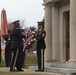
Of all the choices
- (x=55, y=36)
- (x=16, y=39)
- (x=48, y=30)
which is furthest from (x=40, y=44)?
(x=48, y=30)

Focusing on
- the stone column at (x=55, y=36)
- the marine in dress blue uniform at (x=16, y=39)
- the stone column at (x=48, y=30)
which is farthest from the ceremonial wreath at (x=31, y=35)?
the marine in dress blue uniform at (x=16, y=39)

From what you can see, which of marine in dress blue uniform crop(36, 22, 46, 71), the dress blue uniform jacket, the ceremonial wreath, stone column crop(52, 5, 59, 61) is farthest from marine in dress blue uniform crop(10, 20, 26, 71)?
stone column crop(52, 5, 59, 61)

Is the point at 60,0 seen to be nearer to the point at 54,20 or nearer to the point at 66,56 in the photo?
the point at 54,20

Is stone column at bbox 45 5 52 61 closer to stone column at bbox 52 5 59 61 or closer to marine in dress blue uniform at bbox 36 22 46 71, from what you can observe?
stone column at bbox 52 5 59 61

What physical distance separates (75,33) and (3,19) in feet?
27.6

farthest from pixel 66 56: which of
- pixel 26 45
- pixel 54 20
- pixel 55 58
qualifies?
pixel 26 45

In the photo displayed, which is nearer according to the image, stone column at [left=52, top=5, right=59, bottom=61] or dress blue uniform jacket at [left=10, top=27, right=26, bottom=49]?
dress blue uniform jacket at [left=10, top=27, right=26, bottom=49]

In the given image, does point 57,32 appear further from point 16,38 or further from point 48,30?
point 16,38

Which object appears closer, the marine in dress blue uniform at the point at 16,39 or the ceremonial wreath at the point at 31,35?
the marine in dress blue uniform at the point at 16,39

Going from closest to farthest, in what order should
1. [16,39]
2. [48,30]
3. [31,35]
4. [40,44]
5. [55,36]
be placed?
[16,39]
[40,44]
[55,36]
[48,30]
[31,35]

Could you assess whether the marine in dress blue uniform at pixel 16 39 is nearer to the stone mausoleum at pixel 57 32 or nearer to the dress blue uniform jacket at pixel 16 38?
the dress blue uniform jacket at pixel 16 38

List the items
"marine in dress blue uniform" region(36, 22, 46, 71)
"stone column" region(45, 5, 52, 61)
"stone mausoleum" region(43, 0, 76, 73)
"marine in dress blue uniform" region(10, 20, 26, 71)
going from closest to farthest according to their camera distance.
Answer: "marine in dress blue uniform" region(10, 20, 26, 71)
"marine in dress blue uniform" region(36, 22, 46, 71)
"stone mausoleum" region(43, 0, 76, 73)
"stone column" region(45, 5, 52, 61)

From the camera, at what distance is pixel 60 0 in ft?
62.3

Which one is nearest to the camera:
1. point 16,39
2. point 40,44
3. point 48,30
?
point 16,39
